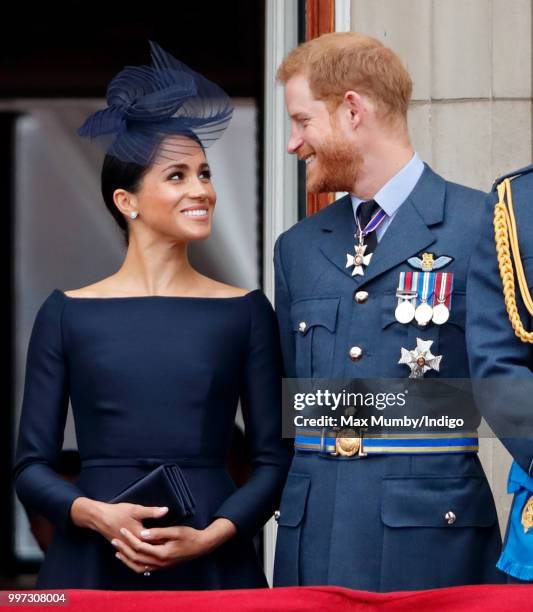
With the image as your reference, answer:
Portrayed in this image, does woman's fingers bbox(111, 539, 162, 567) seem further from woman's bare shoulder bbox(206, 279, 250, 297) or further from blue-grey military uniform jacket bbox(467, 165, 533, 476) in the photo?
blue-grey military uniform jacket bbox(467, 165, 533, 476)

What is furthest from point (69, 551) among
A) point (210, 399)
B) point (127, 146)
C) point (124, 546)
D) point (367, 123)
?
point (367, 123)

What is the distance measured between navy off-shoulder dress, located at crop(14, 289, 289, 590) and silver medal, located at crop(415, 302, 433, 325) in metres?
0.41

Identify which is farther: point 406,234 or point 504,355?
point 406,234

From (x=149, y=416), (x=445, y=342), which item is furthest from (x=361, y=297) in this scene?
(x=149, y=416)

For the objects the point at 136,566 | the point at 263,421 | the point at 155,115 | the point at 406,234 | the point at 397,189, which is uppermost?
the point at 155,115

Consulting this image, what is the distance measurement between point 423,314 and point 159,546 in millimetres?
740

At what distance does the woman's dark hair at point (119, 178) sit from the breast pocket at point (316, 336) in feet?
1.61

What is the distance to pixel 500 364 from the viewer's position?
2873mm

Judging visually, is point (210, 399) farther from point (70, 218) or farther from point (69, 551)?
point (70, 218)

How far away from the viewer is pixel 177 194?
3.52 m

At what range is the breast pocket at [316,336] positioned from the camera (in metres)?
3.38

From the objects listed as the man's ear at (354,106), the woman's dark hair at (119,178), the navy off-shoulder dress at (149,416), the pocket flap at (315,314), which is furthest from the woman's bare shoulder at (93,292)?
the man's ear at (354,106)

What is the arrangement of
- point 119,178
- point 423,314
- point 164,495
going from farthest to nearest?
1. point 119,178
2. point 423,314
3. point 164,495

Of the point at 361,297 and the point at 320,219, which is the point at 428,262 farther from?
the point at 320,219
